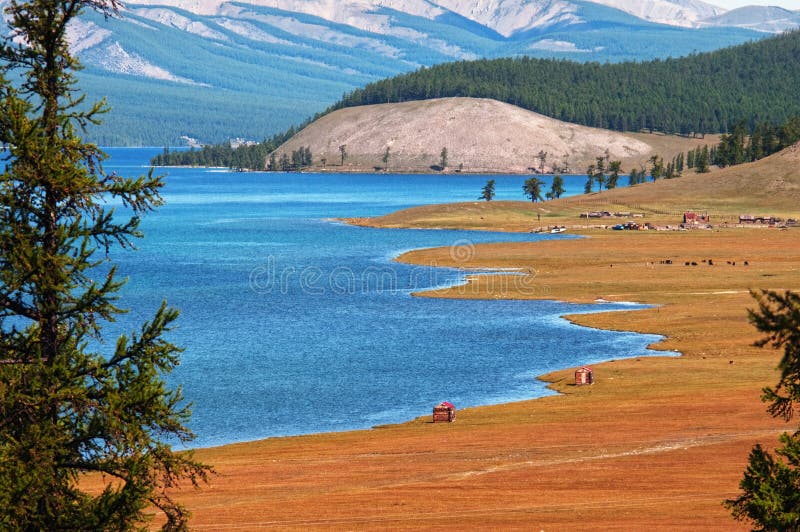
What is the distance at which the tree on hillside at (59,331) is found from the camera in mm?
25516

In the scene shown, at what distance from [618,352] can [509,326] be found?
613 inches

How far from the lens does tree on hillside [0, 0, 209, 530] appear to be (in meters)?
25.5

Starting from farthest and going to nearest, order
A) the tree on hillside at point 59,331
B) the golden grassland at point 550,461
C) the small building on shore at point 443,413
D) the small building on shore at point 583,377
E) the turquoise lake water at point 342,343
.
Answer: the small building on shore at point 583,377, the turquoise lake water at point 342,343, the small building on shore at point 443,413, the golden grassland at point 550,461, the tree on hillside at point 59,331

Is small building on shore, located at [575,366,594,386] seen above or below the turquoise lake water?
above

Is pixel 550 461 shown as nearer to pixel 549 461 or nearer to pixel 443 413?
pixel 549 461

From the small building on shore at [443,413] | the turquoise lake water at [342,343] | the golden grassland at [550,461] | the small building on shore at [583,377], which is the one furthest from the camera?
the small building on shore at [583,377]

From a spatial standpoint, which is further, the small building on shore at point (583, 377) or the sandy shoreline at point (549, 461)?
the small building on shore at point (583, 377)

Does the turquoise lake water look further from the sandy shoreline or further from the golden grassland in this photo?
the sandy shoreline

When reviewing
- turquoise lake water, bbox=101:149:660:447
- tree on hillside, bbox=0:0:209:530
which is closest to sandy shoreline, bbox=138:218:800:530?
turquoise lake water, bbox=101:149:660:447

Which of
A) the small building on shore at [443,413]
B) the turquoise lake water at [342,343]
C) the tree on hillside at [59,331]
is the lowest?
the turquoise lake water at [342,343]

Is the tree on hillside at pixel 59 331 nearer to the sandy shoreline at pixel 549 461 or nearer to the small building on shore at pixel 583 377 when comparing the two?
the sandy shoreline at pixel 549 461

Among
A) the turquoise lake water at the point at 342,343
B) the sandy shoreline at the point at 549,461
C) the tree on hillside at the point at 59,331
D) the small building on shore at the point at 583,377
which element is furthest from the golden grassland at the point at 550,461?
the tree on hillside at the point at 59,331

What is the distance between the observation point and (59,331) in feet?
91.0

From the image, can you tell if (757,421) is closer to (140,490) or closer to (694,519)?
(694,519)
